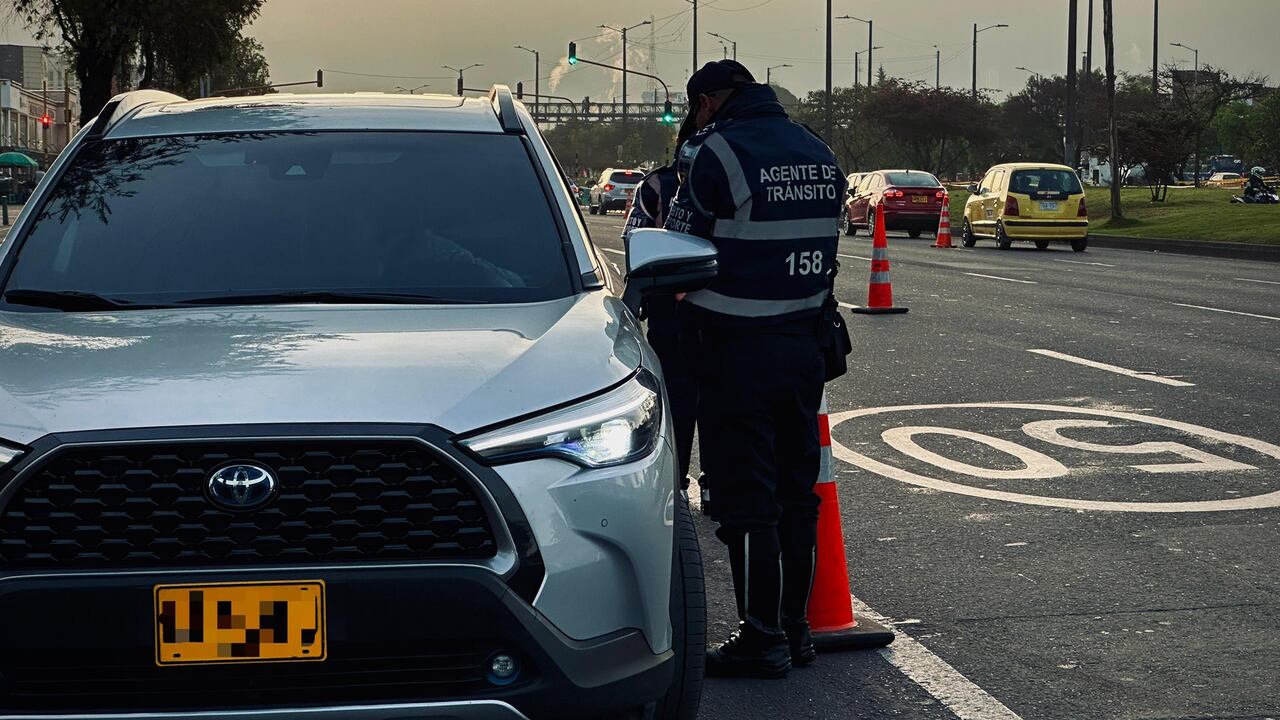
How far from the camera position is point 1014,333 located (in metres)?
15.0

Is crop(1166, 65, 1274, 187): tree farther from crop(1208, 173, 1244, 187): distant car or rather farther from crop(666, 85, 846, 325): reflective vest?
crop(666, 85, 846, 325): reflective vest

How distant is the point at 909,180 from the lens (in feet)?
123

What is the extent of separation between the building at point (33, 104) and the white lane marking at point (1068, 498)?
82.5 m

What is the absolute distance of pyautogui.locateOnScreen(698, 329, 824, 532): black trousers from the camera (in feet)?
15.3

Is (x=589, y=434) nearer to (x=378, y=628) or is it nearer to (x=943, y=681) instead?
(x=378, y=628)

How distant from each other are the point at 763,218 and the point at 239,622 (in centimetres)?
210

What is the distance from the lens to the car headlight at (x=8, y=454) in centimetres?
317

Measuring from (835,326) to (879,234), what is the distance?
10525mm

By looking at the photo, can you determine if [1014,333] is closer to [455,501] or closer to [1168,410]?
[1168,410]

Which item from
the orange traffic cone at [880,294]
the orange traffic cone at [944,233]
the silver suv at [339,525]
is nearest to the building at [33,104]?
the orange traffic cone at [944,233]

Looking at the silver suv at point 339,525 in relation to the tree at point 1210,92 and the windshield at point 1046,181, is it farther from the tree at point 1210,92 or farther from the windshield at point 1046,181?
the tree at point 1210,92

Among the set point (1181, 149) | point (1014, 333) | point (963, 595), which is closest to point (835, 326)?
point (963, 595)

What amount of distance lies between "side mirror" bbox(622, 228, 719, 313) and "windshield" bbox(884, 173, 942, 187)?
3340cm

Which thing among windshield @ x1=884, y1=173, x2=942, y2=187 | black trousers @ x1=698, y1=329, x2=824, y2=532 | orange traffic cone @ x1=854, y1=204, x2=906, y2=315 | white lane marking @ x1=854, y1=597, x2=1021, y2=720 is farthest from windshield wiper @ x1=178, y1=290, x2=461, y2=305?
windshield @ x1=884, y1=173, x2=942, y2=187
